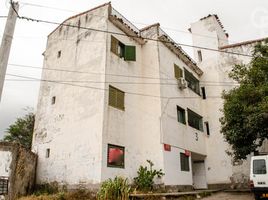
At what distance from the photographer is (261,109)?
14.0m

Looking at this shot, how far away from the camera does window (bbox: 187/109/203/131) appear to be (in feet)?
65.1

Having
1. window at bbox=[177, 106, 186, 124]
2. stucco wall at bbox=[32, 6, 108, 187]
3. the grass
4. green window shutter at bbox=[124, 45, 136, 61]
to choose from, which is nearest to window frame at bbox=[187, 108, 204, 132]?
window at bbox=[177, 106, 186, 124]

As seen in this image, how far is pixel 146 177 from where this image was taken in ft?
46.2

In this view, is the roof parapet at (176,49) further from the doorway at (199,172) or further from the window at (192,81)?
the doorway at (199,172)

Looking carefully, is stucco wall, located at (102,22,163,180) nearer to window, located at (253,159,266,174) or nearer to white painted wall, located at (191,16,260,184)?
window, located at (253,159,266,174)

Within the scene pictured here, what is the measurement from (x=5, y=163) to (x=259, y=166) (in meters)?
11.6

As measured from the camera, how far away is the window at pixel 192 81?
69.5ft

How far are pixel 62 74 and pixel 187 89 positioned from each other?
942 cm

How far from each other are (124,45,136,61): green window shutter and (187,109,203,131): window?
20.4 ft

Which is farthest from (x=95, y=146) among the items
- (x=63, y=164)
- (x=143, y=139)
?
(x=143, y=139)

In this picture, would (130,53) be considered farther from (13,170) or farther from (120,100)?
(13,170)

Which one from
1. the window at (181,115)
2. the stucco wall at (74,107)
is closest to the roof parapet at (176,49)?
the window at (181,115)

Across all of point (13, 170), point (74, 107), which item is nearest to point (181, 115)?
point (74, 107)

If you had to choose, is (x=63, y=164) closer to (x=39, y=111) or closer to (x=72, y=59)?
(x=39, y=111)
